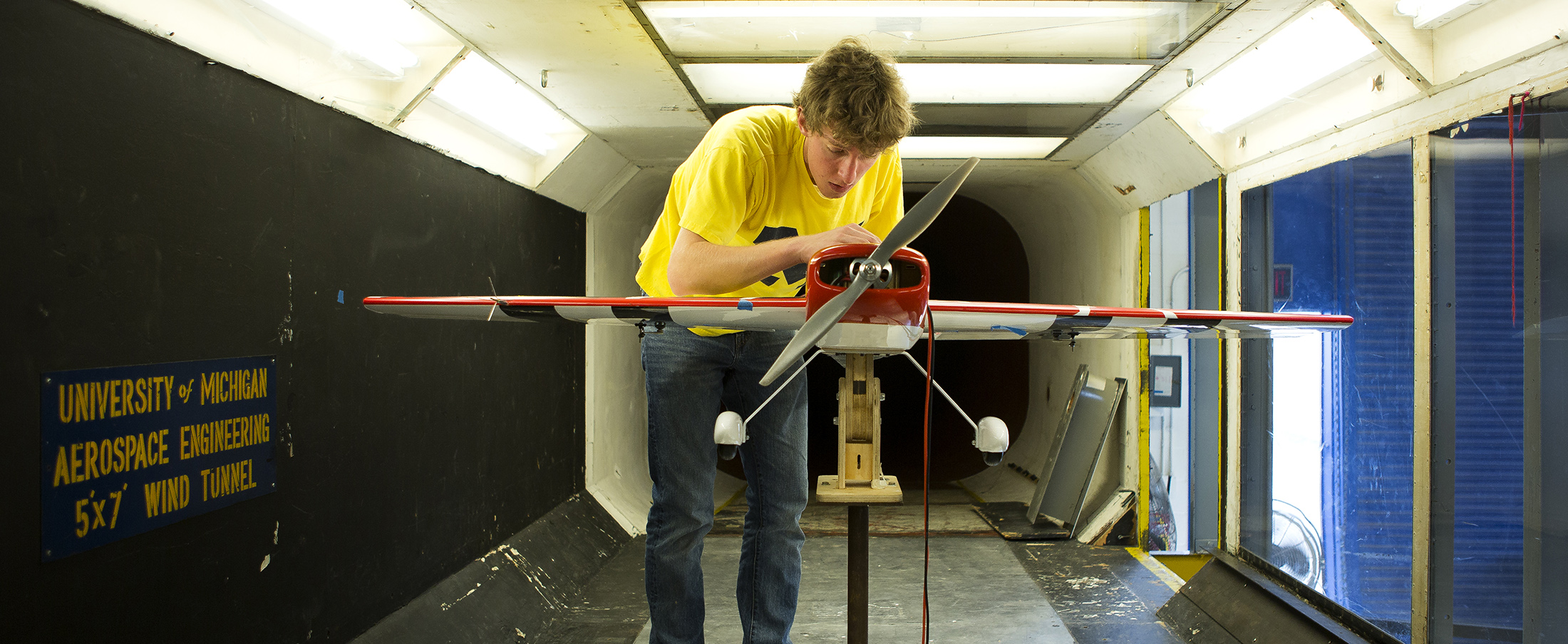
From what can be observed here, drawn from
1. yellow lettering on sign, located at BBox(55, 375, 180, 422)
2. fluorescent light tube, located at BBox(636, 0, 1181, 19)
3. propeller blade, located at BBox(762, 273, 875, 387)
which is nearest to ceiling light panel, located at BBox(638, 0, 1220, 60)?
fluorescent light tube, located at BBox(636, 0, 1181, 19)

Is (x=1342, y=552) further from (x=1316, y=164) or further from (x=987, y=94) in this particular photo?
(x=987, y=94)

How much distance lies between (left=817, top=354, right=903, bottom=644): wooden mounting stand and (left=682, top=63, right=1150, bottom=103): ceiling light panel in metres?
1.34

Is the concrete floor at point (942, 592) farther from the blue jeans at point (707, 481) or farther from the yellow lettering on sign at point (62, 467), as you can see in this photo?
the yellow lettering on sign at point (62, 467)

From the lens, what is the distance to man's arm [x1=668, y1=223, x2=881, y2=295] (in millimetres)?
1309

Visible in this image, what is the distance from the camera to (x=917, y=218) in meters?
1.18

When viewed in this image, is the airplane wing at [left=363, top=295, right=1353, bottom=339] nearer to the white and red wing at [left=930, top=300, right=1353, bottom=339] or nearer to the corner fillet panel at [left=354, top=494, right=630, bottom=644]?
the white and red wing at [left=930, top=300, right=1353, bottom=339]

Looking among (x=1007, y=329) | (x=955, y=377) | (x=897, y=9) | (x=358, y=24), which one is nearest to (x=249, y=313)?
(x=358, y=24)

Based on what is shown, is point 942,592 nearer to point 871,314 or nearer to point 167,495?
point 871,314

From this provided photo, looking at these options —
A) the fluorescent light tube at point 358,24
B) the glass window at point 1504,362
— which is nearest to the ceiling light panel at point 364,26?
the fluorescent light tube at point 358,24

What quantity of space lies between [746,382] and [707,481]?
0.89 feet

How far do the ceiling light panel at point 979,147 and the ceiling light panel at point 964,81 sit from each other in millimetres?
644

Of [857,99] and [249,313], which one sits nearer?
[857,99]

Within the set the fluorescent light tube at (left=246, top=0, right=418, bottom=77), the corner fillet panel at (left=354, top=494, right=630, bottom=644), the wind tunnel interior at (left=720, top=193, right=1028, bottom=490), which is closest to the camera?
the fluorescent light tube at (left=246, top=0, right=418, bottom=77)

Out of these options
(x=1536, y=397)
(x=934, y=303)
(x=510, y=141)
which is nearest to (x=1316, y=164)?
(x=1536, y=397)
